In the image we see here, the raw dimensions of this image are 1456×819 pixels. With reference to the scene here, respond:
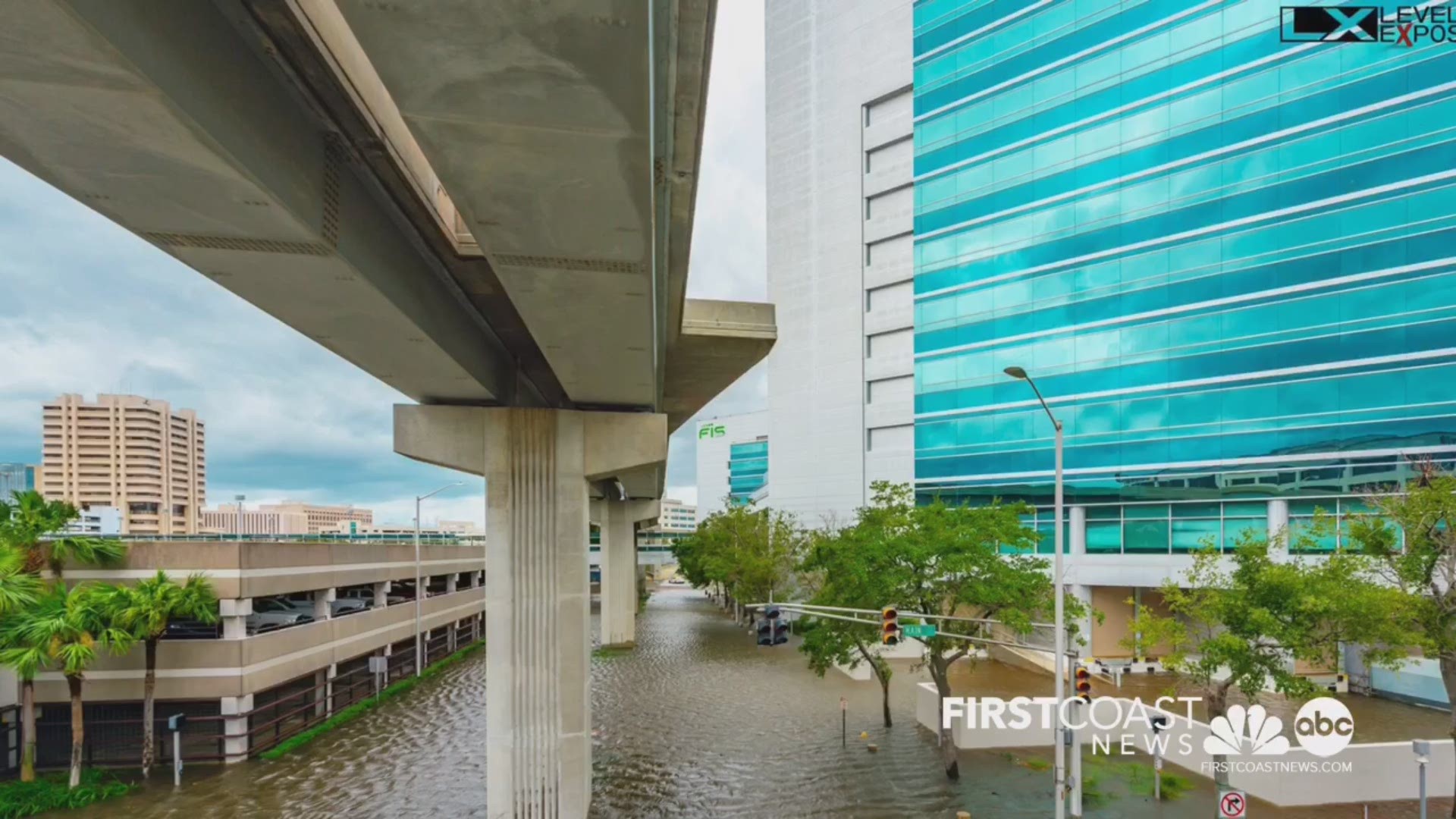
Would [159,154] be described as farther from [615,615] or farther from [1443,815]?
[615,615]

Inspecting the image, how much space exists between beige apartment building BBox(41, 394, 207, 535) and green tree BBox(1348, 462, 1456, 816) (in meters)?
167

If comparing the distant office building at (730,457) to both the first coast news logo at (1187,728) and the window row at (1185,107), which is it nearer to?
the window row at (1185,107)

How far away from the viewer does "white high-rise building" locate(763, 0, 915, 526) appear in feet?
162

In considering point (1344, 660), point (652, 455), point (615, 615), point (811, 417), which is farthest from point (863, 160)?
point (652, 455)

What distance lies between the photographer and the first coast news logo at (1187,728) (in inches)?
662

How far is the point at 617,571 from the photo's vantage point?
43281 mm

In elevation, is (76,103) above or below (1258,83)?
below

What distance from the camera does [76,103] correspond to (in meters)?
4.52

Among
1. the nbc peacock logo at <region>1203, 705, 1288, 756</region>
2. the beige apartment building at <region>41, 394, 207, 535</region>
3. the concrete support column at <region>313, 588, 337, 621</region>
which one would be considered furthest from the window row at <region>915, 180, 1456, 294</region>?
the beige apartment building at <region>41, 394, 207, 535</region>

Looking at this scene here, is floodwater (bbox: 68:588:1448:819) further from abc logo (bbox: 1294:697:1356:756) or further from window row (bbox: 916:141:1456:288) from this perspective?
window row (bbox: 916:141:1456:288)

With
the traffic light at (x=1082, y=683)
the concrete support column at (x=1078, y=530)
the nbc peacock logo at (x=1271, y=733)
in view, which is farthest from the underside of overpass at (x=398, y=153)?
the concrete support column at (x=1078, y=530)

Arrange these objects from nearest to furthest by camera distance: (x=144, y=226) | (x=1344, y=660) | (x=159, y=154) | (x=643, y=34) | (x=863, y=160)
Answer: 1. (x=643, y=34)
2. (x=159, y=154)
3. (x=144, y=226)
4. (x=1344, y=660)
5. (x=863, y=160)

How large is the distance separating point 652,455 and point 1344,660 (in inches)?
1318

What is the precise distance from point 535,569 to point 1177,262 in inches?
1380
